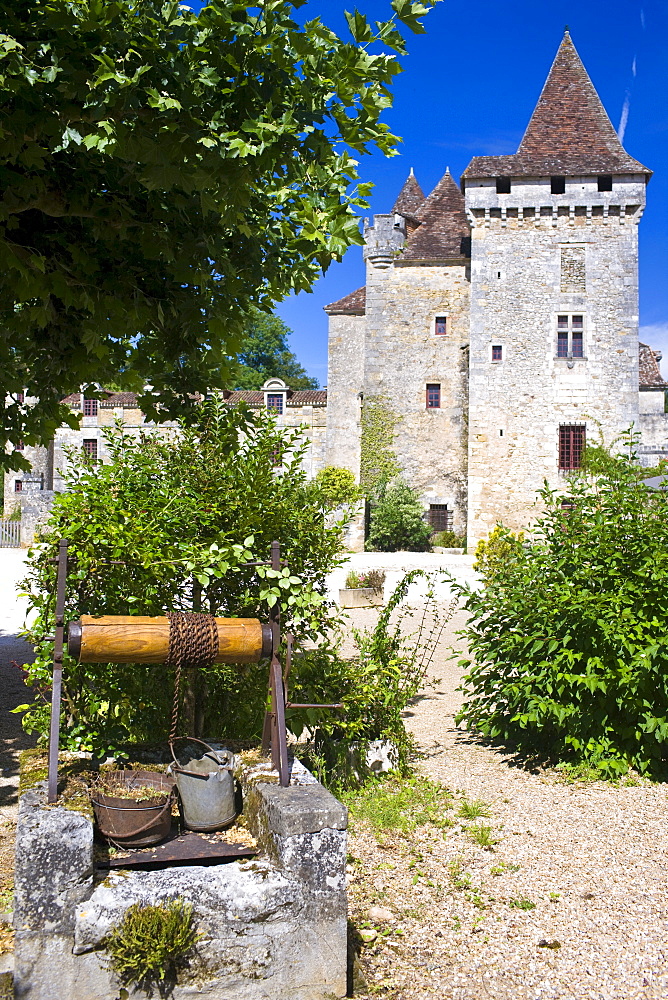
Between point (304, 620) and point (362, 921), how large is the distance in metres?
1.74

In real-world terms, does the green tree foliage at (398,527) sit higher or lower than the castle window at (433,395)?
lower

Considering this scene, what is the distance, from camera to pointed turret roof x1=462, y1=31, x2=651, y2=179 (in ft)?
82.2

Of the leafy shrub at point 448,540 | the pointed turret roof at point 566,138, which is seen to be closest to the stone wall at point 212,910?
the leafy shrub at point 448,540

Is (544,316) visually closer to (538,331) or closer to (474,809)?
(538,331)

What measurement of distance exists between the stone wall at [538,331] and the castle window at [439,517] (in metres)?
1.64

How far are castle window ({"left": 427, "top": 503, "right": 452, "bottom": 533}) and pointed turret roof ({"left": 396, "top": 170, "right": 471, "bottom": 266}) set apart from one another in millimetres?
8578

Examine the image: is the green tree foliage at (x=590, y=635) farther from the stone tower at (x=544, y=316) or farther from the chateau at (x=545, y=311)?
the stone tower at (x=544, y=316)

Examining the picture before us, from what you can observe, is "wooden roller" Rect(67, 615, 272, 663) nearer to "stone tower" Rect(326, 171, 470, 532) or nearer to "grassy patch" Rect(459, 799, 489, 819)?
"grassy patch" Rect(459, 799, 489, 819)

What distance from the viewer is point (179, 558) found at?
13.8ft

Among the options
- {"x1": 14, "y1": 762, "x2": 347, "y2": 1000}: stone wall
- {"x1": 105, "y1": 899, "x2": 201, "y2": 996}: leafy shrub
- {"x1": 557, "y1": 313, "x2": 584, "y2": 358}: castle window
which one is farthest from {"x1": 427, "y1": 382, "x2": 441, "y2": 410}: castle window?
{"x1": 105, "y1": 899, "x2": 201, "y2": 996}: leafy shrub

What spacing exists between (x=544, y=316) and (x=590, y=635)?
21801mm

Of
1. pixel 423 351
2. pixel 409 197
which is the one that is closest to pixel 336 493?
pixel 423 351

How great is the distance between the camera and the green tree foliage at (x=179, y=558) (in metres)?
4.04

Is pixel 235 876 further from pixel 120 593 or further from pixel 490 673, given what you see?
pixel 490 673
